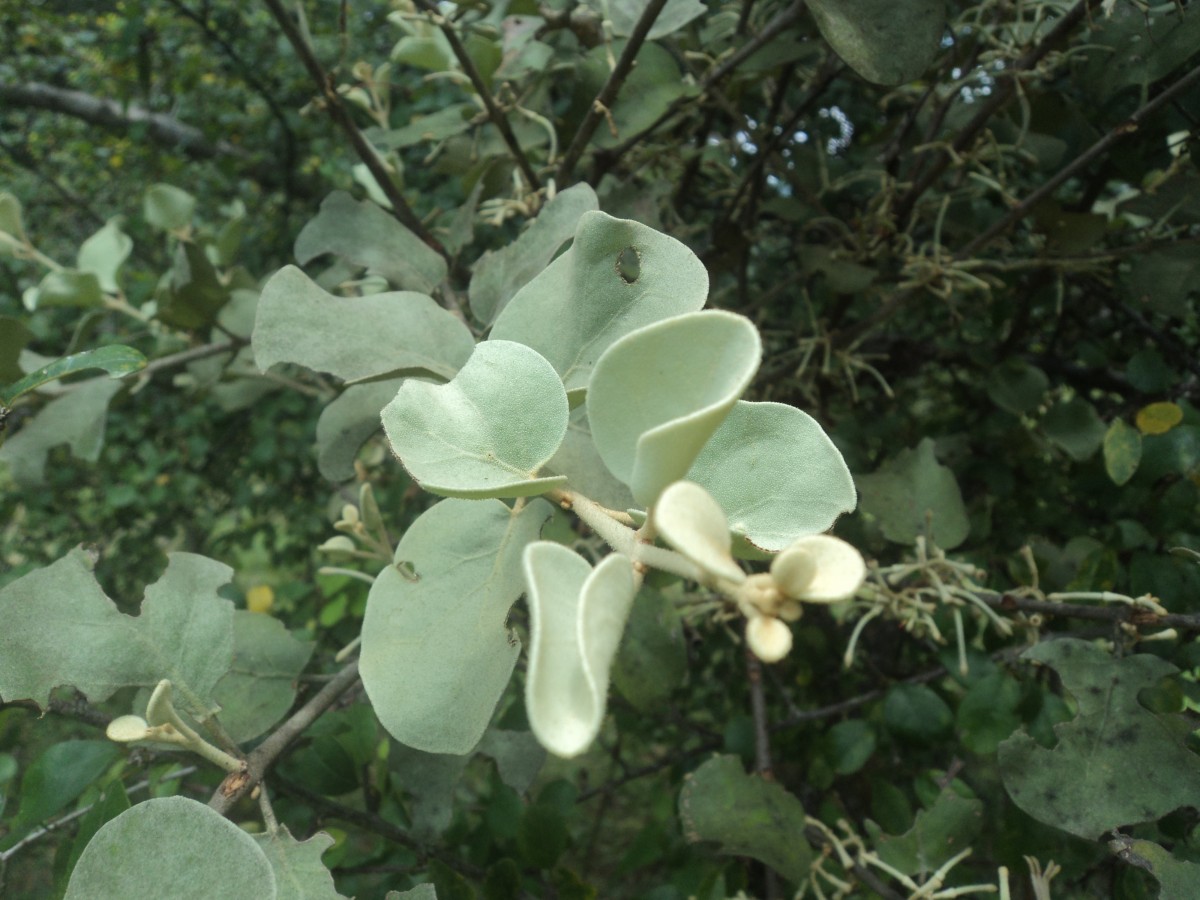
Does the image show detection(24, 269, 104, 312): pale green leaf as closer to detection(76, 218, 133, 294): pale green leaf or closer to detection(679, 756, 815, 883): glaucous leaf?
detection(76, 218, 133, 294): pale green leaf

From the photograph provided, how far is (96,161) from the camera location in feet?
4.99

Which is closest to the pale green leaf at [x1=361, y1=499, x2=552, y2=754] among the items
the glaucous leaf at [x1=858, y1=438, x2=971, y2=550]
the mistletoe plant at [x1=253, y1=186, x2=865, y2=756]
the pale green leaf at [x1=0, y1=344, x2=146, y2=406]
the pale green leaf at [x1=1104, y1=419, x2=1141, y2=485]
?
the mistletoe plant at [x1=253, y1=186, x2=865, y2=756]

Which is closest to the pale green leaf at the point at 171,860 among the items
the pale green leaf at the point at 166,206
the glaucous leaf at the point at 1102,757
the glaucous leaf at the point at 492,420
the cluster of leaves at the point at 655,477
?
the cluster of leaves at the point at 655,477

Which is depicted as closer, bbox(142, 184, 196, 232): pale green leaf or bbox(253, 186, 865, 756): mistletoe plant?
bbox(253, 186, 865, 756): mistletoe plant

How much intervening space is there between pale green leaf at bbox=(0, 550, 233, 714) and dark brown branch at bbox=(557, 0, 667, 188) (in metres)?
0.36

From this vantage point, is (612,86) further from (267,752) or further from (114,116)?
(114,116)

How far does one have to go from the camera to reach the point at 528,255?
0.48 m

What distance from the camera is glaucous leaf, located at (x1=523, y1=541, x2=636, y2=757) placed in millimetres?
204

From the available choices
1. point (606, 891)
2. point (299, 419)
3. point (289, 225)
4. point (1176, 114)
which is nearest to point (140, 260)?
point (289, 225)

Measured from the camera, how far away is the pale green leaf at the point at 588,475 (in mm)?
388

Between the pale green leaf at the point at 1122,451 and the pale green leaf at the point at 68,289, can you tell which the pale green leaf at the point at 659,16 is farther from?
the pale green leaf at the point at 68,289

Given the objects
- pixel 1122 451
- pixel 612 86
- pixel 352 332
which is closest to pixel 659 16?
pixel 612 86

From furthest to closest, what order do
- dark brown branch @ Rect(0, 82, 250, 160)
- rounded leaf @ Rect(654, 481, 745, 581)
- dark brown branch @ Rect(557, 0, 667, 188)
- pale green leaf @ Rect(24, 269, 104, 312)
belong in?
1. dark brown branch @ Rect(0, 82, 250, 160)
2. pale green leaf @ Rect(24, 269, 104, 312)
3. dark brown branch @ Rect(557, 0, 667, 188)
4. rounded leaf @ Rect(654, 481, 745, 581)

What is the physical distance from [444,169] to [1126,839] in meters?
0.71
